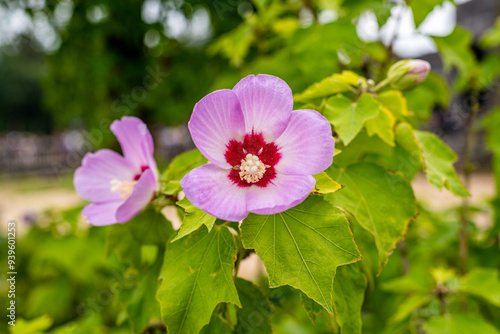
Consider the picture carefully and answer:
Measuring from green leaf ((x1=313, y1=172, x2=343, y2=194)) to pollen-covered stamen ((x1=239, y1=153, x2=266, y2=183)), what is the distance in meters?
0.10

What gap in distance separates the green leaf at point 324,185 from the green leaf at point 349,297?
24cm

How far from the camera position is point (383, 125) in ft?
2.89

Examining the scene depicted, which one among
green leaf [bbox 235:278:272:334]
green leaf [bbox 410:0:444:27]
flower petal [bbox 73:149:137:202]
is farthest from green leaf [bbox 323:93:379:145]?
green leaf [bbox 410:0:444:27]

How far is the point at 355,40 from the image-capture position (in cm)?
149

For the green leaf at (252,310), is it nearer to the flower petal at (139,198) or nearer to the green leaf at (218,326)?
the green leaf at (218,326)

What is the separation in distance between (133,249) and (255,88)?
1.67 ft

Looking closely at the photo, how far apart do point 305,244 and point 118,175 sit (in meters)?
0.54

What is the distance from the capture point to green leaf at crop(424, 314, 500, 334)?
49.4 inches

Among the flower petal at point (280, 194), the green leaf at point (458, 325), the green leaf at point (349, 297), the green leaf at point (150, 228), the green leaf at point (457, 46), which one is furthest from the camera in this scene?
the green leaf at point (457, 46)

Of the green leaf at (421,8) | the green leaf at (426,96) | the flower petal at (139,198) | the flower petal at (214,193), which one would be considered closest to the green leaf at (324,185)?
the flower petal at (214,193)

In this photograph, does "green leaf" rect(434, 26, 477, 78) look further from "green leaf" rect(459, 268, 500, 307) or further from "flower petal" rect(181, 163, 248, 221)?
"flower petal" rect(181, 163, 248, 221)

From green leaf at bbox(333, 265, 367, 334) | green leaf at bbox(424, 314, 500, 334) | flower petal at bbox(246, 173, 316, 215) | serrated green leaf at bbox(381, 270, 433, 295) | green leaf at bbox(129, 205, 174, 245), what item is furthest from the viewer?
serrated green leaf at bbox(381, 270, 433, 295)

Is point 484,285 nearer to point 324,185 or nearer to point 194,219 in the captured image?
point 324,185

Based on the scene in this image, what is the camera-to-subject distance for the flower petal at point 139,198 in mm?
808
